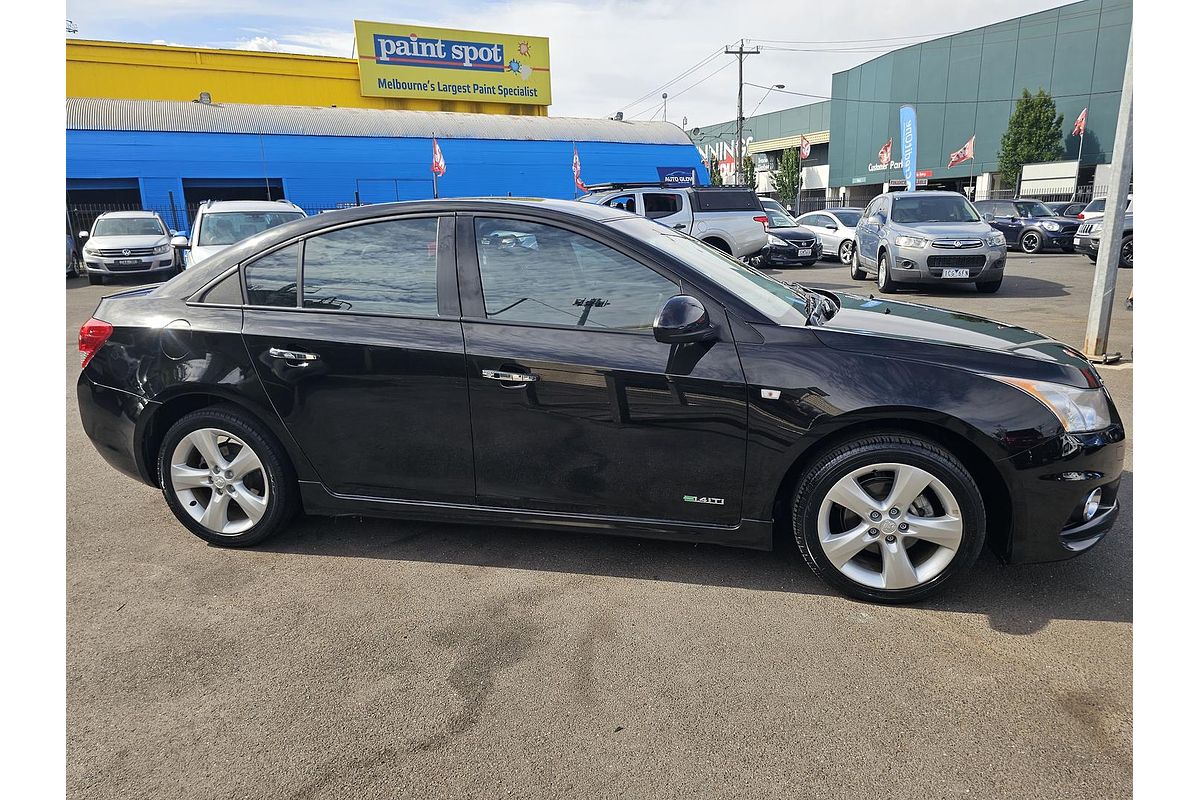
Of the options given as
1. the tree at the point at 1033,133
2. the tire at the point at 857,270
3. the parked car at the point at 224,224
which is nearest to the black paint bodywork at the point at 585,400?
the parked car at the point at 224,224

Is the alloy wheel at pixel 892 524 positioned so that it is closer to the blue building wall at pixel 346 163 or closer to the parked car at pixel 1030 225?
Result: the parked car at pixel 1030 225

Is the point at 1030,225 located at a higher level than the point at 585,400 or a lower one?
higher

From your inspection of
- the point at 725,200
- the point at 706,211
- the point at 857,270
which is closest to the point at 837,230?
the point at 857,270

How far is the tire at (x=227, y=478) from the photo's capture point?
363 cm

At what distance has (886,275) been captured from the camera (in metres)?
12.8

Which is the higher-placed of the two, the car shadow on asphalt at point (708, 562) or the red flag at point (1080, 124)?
the red flag at point (1080, 124)

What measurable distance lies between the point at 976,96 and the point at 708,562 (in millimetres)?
53436

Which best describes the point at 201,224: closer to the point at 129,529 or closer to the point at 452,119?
the point at 129,529

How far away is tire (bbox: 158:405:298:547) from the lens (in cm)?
363

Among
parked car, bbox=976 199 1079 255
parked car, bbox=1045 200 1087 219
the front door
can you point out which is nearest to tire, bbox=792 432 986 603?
the front door

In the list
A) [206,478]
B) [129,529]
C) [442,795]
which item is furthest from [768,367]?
[129,529]

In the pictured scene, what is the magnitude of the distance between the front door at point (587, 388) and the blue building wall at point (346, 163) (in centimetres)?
2810

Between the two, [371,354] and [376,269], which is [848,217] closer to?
[376,269]

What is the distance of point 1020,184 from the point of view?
43.2 m
